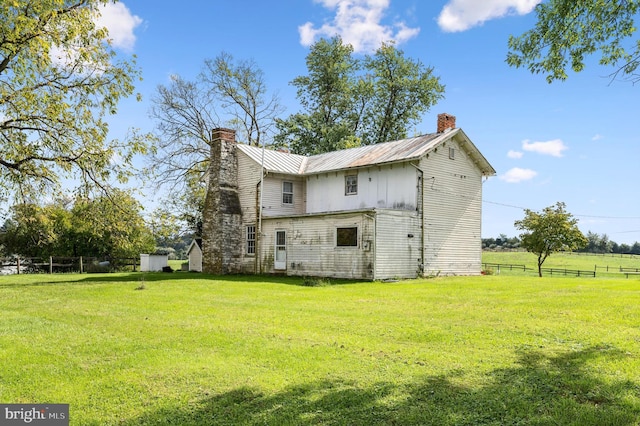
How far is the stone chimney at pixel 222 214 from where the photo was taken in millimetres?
28656

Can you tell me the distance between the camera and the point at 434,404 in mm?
5152

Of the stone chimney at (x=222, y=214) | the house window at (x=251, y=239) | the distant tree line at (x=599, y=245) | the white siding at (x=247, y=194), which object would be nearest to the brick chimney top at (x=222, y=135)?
the stone chimney at (x=222, y=214)

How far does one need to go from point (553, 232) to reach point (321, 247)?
21.4 meters

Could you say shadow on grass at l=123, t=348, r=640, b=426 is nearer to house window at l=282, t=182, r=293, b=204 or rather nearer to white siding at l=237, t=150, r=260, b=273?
white siding at l=237, t=150, r=260, b=273

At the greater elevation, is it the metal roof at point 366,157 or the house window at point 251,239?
the metal roof at point 366,157

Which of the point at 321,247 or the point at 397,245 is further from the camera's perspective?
the point at 321,247

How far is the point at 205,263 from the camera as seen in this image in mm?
29172

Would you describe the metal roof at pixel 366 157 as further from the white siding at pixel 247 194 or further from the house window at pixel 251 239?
the house window at pixel 251 239

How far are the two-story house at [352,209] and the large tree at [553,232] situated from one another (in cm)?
1143

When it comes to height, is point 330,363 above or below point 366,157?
below

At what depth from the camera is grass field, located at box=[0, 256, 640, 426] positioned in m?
5.04

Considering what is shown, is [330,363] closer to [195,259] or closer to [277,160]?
[277,160]
